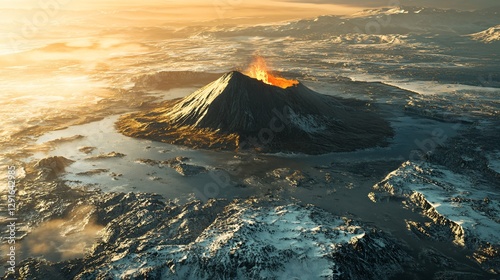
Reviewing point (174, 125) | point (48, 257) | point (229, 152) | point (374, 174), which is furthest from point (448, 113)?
point (48, 257)

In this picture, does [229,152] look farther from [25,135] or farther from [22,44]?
[22,44]

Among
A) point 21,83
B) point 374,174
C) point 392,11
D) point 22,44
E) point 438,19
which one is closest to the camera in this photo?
point 374,174

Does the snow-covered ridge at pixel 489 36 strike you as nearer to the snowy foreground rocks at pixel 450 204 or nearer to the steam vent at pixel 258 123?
the steam vent at pixel 258 123

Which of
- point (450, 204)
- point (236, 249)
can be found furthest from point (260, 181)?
point (450, 204)

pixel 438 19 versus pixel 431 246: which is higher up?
pixel 438 19

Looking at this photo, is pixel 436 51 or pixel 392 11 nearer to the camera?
pixel 436 51

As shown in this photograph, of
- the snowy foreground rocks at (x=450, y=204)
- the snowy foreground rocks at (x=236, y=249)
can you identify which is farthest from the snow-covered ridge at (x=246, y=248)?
the snowy foreground rocks at (x=450, y=204)

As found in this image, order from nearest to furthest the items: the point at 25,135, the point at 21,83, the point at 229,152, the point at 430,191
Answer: the point at 430,191, the point at 229,152, the point at 25,135, the point at 21,83
